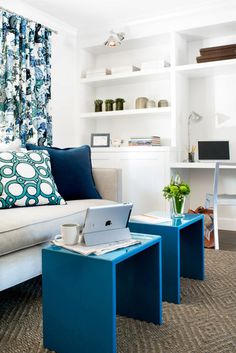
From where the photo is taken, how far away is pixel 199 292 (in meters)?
2.00

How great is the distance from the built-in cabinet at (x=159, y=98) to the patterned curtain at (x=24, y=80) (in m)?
0.64

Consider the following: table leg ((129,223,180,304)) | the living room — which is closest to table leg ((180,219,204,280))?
the living room

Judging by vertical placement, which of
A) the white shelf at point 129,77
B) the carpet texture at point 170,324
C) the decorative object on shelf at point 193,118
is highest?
the white shelf at point 129,77

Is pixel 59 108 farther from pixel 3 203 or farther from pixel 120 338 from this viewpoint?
pixel 120 338

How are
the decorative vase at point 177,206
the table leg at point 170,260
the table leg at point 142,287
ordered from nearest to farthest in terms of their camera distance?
the table leg at point 142,287
the table leg at point 170,260
the decorative vase at point 177,206

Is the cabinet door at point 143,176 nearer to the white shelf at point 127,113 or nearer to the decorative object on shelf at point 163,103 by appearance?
the white shelf at point 127,113

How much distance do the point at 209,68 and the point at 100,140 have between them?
1.47 meters

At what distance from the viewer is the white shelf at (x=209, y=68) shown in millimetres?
3586

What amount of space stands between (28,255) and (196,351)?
0.91 m

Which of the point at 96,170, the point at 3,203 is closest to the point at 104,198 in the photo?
the point at 96,170

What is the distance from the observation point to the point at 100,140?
167 inches

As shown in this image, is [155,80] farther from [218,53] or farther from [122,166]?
[122,166]

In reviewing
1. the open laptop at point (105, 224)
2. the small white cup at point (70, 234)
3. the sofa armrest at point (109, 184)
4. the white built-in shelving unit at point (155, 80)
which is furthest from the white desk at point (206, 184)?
the small white cup at point (70, 234)

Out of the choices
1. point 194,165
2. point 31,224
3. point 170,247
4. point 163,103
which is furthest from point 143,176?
point 31,224
